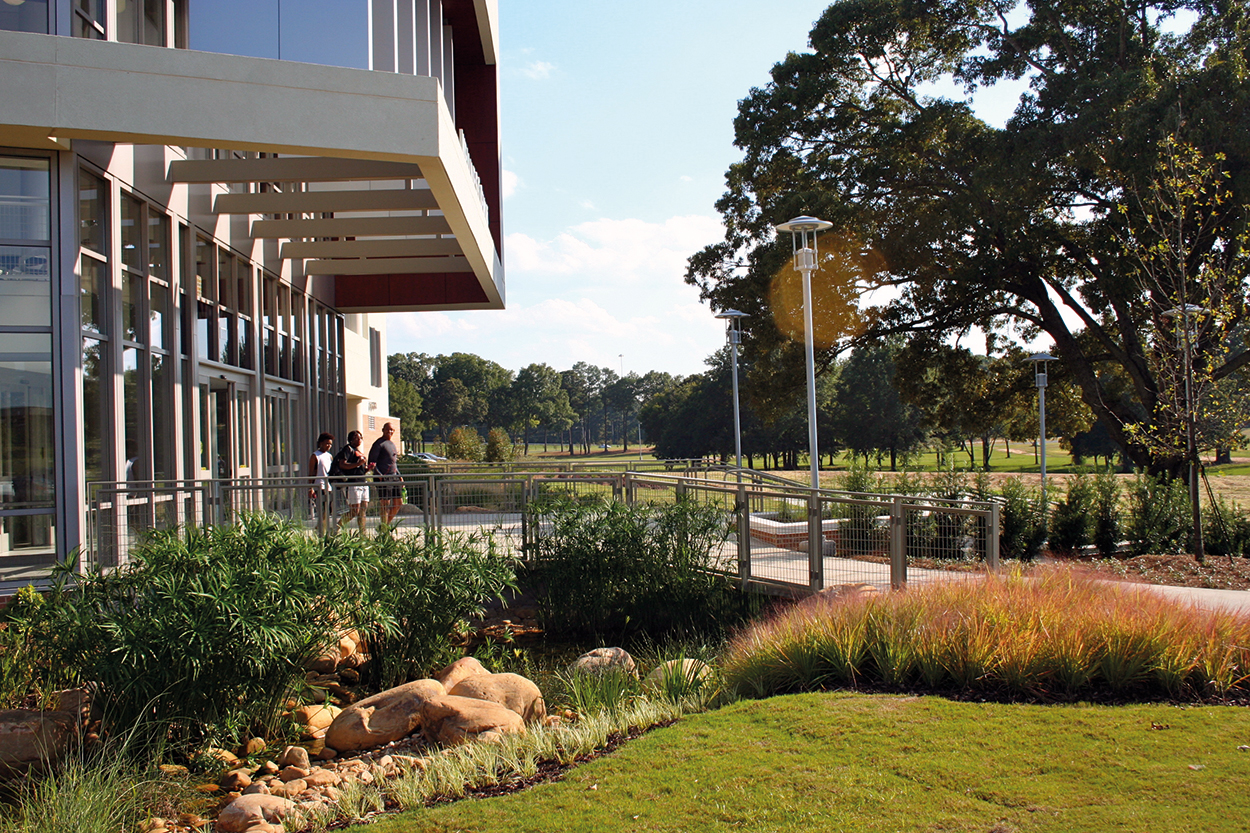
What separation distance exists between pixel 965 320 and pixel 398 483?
18493 millimetres

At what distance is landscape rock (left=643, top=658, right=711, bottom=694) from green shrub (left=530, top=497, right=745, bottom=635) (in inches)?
101

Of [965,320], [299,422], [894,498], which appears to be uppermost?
[965,320]

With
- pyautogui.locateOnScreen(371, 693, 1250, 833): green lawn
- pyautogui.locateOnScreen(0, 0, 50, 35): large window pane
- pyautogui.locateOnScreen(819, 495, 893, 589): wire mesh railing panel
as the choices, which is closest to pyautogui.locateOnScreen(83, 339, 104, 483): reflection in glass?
pyautogui.locateOnScreen(0, 0, 50, 35): large window pane

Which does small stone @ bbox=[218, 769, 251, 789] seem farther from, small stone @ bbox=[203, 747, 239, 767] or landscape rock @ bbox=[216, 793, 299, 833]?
landscape rock @ bbox=[216, 793, 299, 833]

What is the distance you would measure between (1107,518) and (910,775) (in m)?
14.3

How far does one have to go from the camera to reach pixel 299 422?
59.3ft

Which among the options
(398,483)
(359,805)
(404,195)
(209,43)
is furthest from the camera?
(404,195)

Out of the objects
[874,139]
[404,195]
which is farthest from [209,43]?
[874,139]

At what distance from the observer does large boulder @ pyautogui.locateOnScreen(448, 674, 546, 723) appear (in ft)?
23.0

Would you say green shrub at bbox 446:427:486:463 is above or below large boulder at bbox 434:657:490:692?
above

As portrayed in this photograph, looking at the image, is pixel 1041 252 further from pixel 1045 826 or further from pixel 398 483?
pixel 1045 826

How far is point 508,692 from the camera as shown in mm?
7094

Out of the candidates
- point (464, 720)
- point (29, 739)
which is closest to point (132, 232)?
point (29, 739)

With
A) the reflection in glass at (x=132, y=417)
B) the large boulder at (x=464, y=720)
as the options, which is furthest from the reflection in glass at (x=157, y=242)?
the large boulder at (x=464, y=720)
